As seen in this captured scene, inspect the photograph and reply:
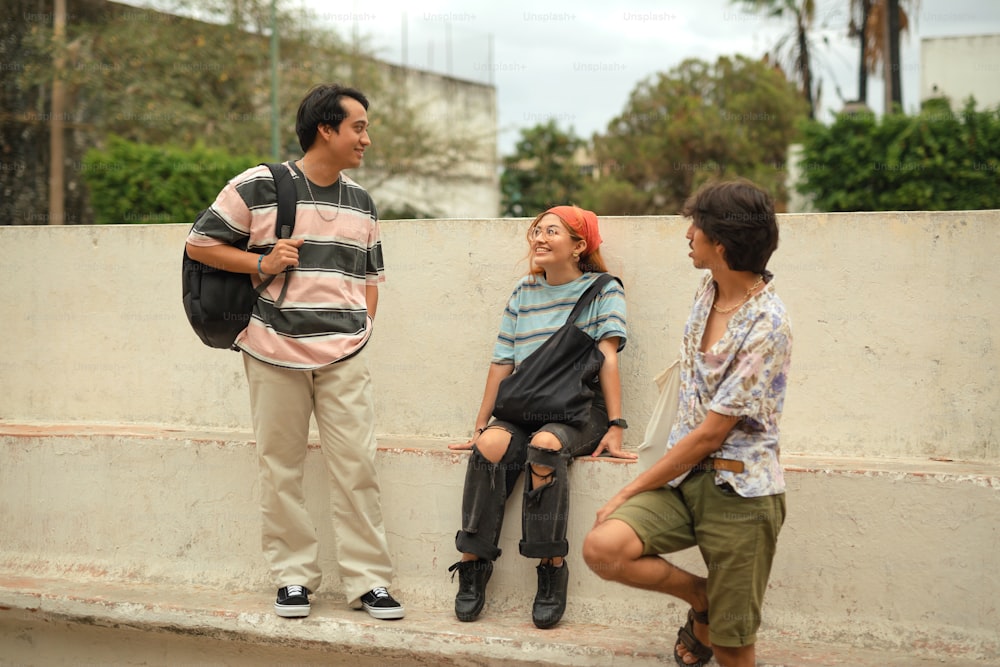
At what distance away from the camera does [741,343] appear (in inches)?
111

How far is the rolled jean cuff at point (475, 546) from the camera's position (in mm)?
3709

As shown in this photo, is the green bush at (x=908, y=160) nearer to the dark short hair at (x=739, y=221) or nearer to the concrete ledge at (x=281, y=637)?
the concrete ledge at (x=281, y=637)

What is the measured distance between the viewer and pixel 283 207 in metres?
3.63

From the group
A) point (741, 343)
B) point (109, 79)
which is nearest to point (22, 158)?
point (109, 79)

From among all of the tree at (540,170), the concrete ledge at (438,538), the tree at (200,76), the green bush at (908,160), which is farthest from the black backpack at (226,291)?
the tree at (540,170)

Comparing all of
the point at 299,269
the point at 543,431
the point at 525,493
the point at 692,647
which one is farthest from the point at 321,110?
the point at 692,647

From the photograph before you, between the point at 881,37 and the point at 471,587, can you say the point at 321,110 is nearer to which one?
the point at 471,587

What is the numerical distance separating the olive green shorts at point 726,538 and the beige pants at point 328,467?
1169 mm

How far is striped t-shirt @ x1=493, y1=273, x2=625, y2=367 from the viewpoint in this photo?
392 centimetres

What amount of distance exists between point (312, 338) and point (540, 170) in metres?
25.0

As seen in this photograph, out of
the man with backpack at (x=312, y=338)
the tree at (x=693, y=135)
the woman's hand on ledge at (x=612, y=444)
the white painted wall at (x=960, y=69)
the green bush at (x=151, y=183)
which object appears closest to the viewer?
the man with backpack at (x=312, y=338)

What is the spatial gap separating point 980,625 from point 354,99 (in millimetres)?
2767

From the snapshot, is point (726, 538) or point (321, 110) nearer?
point (726, 538)

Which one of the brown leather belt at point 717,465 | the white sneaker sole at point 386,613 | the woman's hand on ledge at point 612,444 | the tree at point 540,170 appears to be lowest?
the white sneaker sole at point 386,613
